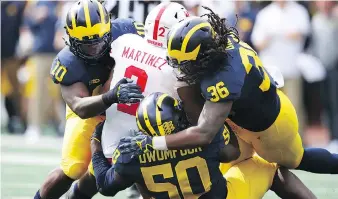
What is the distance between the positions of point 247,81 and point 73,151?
1.26 m

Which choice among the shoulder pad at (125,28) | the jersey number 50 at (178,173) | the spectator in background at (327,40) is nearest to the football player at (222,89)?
the jersey number 50 at (178,173)

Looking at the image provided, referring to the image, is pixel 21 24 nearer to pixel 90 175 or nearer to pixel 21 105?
pixel 21 105

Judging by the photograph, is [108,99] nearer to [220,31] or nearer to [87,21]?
[87,21]

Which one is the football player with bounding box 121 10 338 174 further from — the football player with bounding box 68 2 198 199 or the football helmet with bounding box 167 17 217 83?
the football player with bounding box 68 2 198 199

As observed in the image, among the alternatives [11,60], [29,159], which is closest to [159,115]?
[29,159]

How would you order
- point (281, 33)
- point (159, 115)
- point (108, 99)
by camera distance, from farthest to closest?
point (281, 33) → point (108, 99) → point (159, 115)

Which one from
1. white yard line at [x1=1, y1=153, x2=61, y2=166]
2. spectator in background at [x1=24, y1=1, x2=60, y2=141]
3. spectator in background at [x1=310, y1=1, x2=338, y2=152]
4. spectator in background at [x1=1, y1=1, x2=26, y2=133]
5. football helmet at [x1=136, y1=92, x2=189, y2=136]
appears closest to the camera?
football helmet at [x1=136, y1=92, x2=189, y2=136]

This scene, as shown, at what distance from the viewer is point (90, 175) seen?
579 cm

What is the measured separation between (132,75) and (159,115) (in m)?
0.53

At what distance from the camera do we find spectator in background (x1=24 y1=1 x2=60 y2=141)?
11.4m

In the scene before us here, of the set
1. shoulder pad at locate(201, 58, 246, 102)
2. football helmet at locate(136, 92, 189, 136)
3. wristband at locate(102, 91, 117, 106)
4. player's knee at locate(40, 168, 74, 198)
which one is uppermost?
shoulder pad at locate(201, 58, 246, 102)

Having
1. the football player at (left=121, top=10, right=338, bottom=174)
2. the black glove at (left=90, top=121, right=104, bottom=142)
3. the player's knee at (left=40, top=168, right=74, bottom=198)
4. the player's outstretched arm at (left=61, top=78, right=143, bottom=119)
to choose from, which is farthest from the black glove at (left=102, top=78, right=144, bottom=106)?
the player's knee at (left=40, top=168, right=74, bottom=198)

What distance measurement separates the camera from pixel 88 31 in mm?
5551

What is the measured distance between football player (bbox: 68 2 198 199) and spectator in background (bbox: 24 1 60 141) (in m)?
5.86
